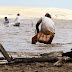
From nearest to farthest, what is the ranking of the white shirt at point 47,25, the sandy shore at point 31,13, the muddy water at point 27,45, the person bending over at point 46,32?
the muddy water at point 27,45 < the person bending over at point 46,32 < the white shirt at point 47,25 < the sandy shore at point 31,13

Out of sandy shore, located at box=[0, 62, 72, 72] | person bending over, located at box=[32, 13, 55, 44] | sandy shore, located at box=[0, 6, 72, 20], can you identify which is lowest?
sandy shore, located at box=[0, 6, 72, 20]

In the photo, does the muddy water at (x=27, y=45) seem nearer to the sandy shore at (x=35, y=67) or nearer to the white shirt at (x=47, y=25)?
the white shirt at (x=47, y=25)

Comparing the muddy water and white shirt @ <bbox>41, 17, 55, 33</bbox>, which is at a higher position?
white shirt @ <bbox>41, 17, 55, 33</bbox>

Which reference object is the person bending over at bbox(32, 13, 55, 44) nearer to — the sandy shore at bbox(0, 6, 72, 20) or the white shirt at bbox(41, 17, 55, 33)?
the white shirt at bbox(41, 17, 55, 33)

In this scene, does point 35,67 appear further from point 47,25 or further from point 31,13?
point 31,13

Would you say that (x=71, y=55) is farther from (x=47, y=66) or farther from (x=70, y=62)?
(x=47, y=66)

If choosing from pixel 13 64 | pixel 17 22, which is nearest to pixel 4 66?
pixel 13 64

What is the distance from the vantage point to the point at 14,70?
598 cm

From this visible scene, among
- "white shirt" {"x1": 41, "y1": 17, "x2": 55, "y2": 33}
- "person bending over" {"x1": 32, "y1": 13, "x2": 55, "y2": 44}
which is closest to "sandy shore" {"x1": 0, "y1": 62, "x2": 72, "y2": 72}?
"person bending over" {"x1": 32, "y1": 13, "x2": 55, "y2": 44}

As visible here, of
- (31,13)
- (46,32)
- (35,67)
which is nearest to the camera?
(35,67)

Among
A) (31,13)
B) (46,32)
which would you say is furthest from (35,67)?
(31,13)

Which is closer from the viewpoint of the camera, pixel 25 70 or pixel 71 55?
pixel 25 70

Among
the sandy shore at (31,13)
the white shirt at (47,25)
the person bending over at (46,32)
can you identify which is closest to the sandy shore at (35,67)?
the person bending over at (46,32)

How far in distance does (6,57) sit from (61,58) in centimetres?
115
